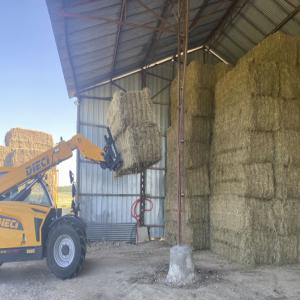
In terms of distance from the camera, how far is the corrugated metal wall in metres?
15.2

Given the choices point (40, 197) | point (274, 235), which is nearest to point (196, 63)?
point (274, 235)

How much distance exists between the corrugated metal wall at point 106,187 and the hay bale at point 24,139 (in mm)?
2738

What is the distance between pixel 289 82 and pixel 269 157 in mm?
1846

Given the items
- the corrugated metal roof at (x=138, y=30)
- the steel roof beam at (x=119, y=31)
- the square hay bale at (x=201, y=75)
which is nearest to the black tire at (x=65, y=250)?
the corrugated metal roof at (x=138, y=30)

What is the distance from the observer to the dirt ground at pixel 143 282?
7.25 meters

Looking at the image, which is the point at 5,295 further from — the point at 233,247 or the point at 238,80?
the point at 238,80

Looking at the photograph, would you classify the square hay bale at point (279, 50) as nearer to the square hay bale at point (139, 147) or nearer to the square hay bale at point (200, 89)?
the square hay bale at point (200, 89)

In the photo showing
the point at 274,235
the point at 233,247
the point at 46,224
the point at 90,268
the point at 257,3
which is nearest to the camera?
the point at 46,224

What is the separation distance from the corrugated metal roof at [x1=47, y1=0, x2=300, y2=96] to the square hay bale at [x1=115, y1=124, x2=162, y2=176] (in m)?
2.67

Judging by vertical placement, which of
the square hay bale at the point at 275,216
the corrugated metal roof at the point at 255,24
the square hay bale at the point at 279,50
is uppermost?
the corrugated metal roof at the point at 255,24

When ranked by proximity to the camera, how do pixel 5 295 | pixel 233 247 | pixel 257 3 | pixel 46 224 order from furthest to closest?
pixel 257 3 → pixel 233 247 → pixel 46 224 → pixel 5 295

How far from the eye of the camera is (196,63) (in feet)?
42.3

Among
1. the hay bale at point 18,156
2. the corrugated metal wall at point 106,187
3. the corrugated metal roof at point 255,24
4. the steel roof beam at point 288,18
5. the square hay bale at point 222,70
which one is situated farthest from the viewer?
the hay bale at point 18,156

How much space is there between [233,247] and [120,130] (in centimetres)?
420
